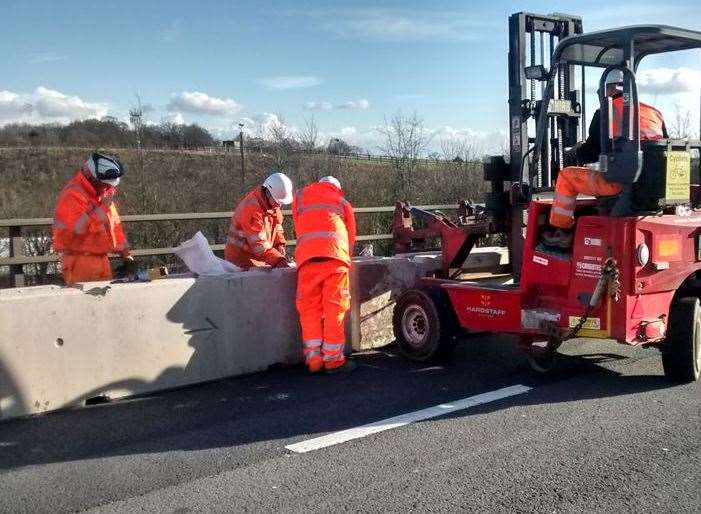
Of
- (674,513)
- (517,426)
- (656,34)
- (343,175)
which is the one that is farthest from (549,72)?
(343,175)

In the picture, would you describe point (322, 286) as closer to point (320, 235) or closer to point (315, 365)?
point (320, 235)

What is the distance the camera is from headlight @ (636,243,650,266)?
19.1ft

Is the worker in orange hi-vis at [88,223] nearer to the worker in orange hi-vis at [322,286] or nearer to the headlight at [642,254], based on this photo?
the worker in orange hi-vis at [322,286]

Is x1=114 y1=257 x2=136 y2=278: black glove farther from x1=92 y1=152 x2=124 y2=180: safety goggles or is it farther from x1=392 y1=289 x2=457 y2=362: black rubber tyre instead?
x1=392 y1=289 x2=457 y2=362: black rubber tyre

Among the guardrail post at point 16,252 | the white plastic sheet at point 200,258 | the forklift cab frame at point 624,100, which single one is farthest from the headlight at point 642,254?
the guardrail post at point 16,252

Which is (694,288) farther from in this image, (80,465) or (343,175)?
(343,175)

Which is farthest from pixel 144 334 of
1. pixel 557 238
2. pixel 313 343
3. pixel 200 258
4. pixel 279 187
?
pixel 557 238

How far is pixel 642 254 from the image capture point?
5836mm

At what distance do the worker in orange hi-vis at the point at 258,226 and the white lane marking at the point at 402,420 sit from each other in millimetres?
2634

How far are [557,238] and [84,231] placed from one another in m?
4.45

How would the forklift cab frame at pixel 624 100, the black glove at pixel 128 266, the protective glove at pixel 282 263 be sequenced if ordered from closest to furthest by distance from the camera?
the forklift cab frame at pixel 624 100, the black glove at pixel 128 266, the protective glove at pixel 282 263

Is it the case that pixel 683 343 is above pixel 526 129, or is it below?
below

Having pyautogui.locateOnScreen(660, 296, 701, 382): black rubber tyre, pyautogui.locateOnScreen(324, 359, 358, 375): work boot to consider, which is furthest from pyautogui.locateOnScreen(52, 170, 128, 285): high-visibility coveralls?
pyautogui.locateOnScreen(660, 296, 701, 382): black rubber tyre

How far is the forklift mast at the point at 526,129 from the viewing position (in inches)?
289
